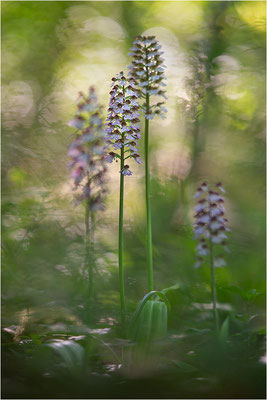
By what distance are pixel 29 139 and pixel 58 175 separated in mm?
338

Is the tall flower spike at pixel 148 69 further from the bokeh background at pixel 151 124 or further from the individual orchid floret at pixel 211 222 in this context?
the bokeh background at pixel 151 124

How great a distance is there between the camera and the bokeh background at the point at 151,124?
2258 mm

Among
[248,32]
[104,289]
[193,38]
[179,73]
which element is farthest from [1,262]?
[248,32]

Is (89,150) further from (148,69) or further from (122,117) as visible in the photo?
(148,69)

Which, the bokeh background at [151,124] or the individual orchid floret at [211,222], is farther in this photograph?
the bokeh background at [151,124]

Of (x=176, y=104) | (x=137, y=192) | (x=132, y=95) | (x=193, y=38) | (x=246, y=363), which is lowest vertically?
(x=246, y=363)

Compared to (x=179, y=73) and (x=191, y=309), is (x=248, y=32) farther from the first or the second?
(x=191, y=309)

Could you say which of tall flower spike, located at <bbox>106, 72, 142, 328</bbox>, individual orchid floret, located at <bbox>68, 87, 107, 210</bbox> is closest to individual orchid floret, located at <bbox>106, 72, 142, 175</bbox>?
tall flower spike, located at <bbox>106, 72, 142, 328</bbox>

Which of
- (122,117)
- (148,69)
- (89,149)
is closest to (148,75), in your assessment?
(148,69)

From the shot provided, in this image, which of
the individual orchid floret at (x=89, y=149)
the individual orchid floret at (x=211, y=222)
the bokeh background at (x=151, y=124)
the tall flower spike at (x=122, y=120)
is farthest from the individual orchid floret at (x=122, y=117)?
the bokeh background at (x=151, y=124)

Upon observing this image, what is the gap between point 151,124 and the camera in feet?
8.34

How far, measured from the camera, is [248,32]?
2533 mm

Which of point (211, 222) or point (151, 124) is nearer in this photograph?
point (211, 222)

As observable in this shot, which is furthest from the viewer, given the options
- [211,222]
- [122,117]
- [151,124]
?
Result: [151,124]
